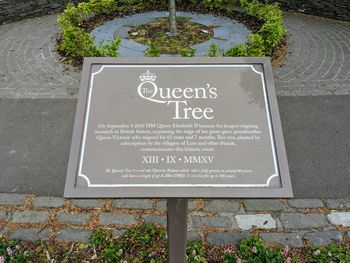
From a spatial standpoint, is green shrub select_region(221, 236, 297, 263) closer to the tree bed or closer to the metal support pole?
the metal support pole

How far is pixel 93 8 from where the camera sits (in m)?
8.02

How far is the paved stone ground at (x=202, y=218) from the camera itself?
3.38 m

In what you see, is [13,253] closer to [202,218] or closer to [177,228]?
[177,228]

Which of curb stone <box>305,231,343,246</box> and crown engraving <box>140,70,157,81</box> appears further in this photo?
curb stone <box>305,231,343,246</box>

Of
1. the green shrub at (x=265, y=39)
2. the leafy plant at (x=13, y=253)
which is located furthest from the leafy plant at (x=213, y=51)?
the leafy plant at (x=13, y=253)

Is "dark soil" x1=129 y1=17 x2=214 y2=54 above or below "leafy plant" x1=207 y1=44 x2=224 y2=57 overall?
above

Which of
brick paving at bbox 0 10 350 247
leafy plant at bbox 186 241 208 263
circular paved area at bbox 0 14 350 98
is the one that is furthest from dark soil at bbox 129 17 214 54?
leafy plant at bbox 186 241 208 263

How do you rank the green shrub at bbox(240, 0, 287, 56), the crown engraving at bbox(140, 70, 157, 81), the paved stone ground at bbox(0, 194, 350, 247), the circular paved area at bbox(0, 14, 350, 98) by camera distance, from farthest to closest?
A: 1. the green shrub at bbox(240, 0, 287, 56)
2. the circular paved area at bbox(0, 14, 350, 98)
3. the paved stone ground at bbox(0, 194, 350, 247)
4. the crown engraving at bbox(140, 70, 157, 81)

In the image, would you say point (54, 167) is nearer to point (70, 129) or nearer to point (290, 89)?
point (70, 129)

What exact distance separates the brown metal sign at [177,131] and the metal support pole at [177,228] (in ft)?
1.02

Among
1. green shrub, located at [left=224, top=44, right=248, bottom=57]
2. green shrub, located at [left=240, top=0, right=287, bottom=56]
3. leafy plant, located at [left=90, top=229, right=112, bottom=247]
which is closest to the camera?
leafy plant, located at [left=90, top=229, right=112, bottom=247]

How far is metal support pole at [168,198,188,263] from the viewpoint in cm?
245

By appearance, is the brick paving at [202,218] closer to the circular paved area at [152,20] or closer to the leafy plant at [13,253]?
the leafy plant at [13,253]

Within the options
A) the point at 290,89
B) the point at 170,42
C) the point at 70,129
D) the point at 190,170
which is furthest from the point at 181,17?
the point at 190,170
